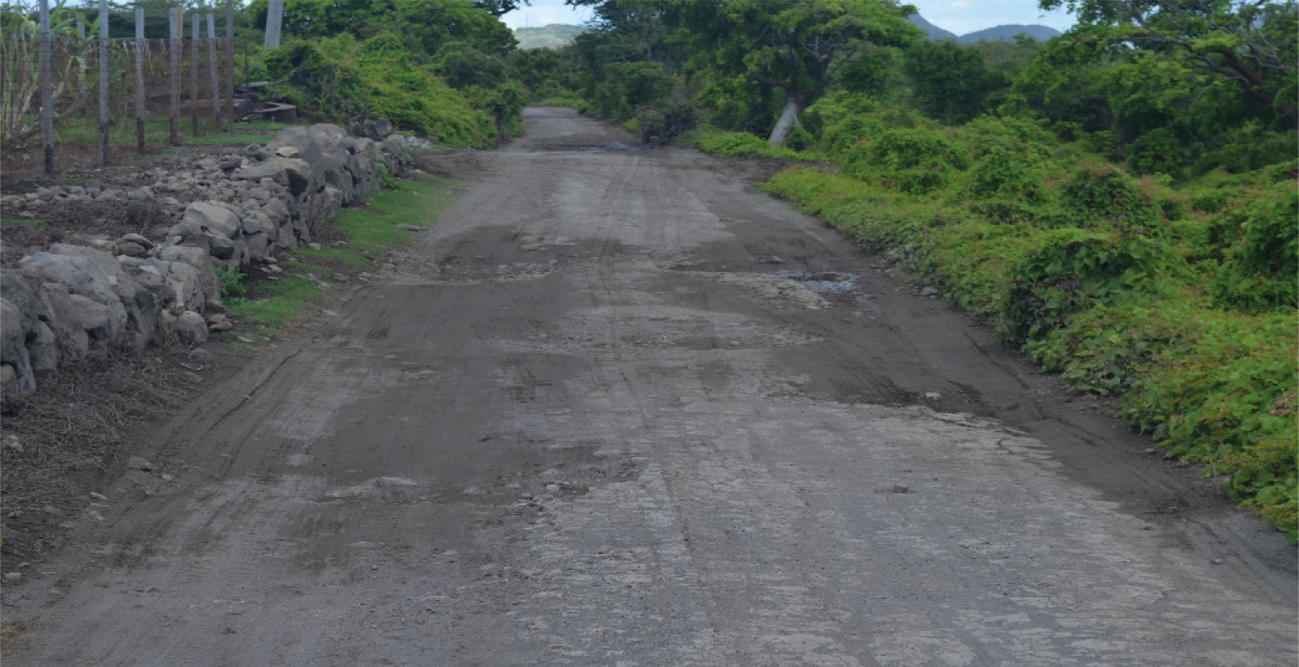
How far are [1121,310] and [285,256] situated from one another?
9.34 meters

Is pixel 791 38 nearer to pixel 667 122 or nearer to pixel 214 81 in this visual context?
pixel 667 122

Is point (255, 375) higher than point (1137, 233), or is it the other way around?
point (1137, 233)

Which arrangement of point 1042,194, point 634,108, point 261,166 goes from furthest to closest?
point 634,108, point 1042,194, point 261,166

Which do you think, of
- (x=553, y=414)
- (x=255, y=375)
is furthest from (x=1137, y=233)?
(x=255, y=375)

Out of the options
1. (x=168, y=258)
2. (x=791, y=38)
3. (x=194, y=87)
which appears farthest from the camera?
(x=791, y=38)

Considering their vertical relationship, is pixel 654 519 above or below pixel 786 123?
below

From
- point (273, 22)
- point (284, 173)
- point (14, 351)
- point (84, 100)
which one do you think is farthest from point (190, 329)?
point (273, 22)

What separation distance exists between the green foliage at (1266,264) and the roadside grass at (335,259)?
9.14 m

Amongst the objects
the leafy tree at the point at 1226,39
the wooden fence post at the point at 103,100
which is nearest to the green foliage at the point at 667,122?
the leafy tree at the point at 1226,39

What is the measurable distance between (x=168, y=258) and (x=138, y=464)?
4.34m

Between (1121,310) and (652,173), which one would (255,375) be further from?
(652,173)

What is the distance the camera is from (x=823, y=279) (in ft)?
51.8

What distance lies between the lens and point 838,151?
1152 inches

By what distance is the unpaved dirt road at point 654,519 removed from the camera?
559 centimetres
